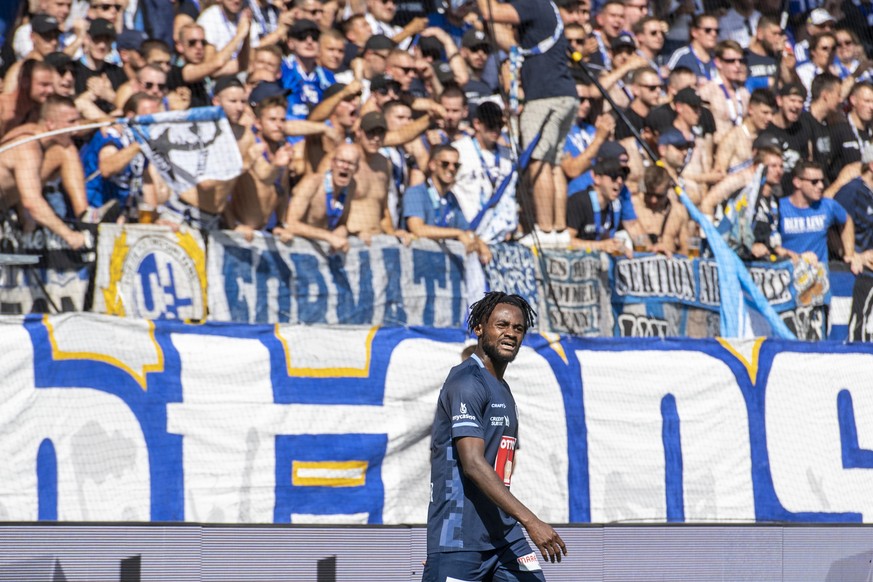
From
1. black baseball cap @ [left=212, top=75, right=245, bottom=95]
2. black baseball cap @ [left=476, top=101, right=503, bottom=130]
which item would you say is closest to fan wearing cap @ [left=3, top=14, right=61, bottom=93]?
black baseball cap @ [left=212, top=75, right=245, bottom=95]

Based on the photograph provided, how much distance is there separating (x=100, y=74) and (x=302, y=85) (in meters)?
1.50

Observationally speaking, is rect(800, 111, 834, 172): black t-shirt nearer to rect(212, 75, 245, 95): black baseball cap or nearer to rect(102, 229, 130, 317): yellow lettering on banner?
rect(212, 75, 245, 95): black baseball cap

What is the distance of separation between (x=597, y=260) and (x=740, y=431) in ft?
5.29

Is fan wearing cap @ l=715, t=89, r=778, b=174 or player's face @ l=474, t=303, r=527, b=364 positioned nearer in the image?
player's face @ l=474, t=303, r=527, b=364

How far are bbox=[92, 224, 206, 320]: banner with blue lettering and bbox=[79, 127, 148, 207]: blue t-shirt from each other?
1.37 feet

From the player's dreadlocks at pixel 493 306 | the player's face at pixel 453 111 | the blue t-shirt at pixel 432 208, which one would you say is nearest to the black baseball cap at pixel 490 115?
the player's face at pixel 453 111

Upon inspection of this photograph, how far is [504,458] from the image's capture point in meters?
4.45

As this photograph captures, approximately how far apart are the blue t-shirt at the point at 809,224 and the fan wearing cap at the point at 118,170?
4.99 m

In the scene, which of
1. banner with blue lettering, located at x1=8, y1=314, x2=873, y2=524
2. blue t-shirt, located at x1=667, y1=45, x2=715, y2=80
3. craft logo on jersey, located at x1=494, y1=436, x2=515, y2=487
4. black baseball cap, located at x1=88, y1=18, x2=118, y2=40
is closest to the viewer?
craft logo on jersey, located at x1=494, y1=436, x2=515, y2=487

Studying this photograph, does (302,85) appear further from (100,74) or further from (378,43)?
(100,74)

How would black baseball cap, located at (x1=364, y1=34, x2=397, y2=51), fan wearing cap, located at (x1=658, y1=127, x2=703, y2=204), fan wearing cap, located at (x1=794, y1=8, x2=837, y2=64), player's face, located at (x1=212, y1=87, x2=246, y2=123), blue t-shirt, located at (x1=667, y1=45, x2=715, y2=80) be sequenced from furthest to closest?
fan wearing cap, located at (x1=794, y1=8, x2=837, y2=64)
blue t-shirt, located at (x1=667, y1=45, x2=715, y2=80)
fan wearing cap, located at (x1=658, y1=127, x2=703, y2=204)
black baseball cap, located at (x1=364, y1=34, x2=397, y2=51)
player's face, located at (x1=212, y1=87, x2=246, y2=123)

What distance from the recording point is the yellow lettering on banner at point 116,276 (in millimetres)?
7648

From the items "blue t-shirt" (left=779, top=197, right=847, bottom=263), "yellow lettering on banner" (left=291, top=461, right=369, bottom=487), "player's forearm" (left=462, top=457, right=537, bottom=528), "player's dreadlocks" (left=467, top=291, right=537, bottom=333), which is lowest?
"yellow lettering on banner" (left=291, top=461, right=369, bottom=487)

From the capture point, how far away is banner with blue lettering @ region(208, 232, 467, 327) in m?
7.98
